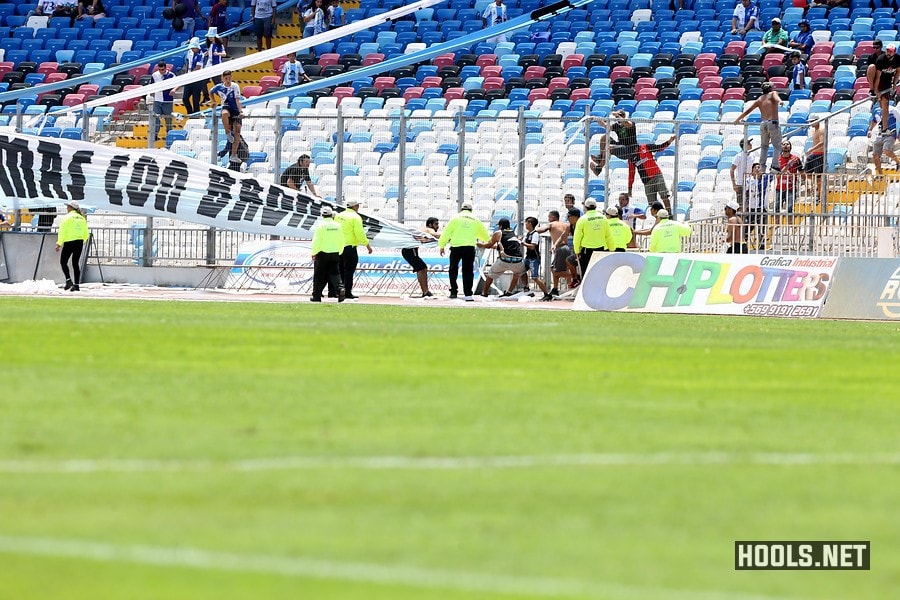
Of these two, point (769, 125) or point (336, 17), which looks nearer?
point (769, 125)

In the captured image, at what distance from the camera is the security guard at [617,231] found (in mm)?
28000

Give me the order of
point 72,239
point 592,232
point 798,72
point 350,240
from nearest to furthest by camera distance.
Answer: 1. point 592,232
2. point 350,240
3. point 72,239
4. point 798,72

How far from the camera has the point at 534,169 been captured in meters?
31.0

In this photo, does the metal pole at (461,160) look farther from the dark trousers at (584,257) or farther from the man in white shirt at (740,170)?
the man in white shirt at (740,170)

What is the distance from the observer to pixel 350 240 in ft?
93.5

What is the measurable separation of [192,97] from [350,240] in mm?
11116

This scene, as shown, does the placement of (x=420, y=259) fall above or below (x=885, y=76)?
below

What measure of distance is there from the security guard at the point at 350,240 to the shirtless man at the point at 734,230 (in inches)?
253

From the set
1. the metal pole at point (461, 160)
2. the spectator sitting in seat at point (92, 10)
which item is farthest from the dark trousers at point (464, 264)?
the spectator sitting in seat at point (92, 10)

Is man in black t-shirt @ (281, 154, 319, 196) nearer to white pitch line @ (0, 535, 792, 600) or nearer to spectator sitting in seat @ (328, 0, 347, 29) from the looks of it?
spectator sitting in seat @ (328, 0, 347, 29)

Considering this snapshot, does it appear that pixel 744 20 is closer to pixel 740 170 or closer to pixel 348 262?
pixel 740 170

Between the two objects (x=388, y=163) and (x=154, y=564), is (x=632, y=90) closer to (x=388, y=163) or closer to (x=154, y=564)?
(x=388, y=163)

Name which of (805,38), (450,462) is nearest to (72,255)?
(805,38)

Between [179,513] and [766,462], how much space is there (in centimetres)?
328
